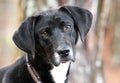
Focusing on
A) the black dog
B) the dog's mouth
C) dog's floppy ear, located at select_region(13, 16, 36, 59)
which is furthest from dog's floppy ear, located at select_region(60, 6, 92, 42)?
dog's floppy ear, located at select_region(13, 16, 36, 59)

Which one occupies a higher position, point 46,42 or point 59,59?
point 46,42

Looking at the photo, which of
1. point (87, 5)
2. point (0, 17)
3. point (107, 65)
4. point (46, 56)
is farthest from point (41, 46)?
point (0, 17)

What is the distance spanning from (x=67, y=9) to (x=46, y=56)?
0.63 metres

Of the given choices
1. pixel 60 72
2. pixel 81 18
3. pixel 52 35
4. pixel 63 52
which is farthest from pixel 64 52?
pixel 81 18

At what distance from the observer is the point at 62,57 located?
7.02 meters

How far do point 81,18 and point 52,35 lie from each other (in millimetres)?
494

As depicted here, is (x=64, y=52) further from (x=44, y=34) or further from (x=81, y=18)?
(x=81, y=18)

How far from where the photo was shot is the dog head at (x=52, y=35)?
23.1 feet

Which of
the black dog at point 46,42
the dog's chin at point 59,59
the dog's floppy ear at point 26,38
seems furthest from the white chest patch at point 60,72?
the dog's floppy ear at point 26,38

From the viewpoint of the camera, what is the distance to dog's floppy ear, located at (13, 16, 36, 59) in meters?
7.05

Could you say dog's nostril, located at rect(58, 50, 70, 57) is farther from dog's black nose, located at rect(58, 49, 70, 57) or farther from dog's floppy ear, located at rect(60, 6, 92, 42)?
dog's floppy ear, located at rect(60, 6, 92, 42)

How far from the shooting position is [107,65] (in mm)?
17391

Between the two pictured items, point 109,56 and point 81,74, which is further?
point 109,56

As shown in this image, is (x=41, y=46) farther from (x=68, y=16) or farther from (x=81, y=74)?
(x=81, y=74)
